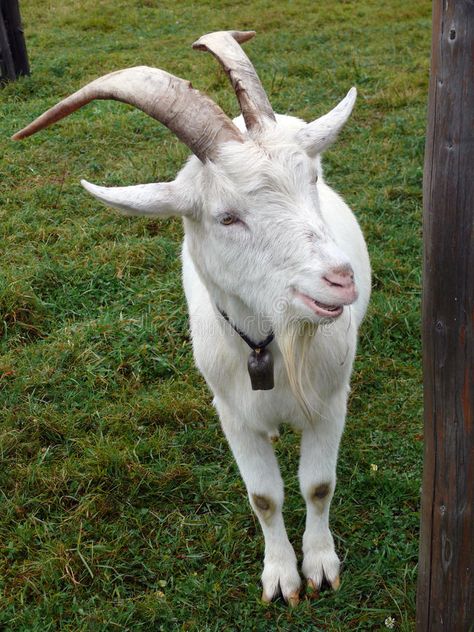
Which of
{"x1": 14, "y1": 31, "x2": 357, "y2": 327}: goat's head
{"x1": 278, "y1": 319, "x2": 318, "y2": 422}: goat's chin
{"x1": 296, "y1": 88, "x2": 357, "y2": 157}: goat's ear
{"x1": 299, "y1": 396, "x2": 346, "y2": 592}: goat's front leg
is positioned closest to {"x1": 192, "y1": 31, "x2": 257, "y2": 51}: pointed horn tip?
{"x1": 14, "y1": 31, "x2": 357, "y2": 327}: goat's head

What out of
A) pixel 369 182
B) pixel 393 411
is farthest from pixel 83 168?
pixel 393 411

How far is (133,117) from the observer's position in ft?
25.0

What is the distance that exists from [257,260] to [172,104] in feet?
1.91

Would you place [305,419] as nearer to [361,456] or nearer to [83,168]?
[361,456]

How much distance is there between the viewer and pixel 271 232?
2.42 meters

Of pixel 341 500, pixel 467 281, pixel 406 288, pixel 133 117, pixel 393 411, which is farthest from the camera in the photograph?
pixel 133 117

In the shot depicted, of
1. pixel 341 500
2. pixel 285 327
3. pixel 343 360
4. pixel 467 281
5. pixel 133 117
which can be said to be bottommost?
pixel 341 500

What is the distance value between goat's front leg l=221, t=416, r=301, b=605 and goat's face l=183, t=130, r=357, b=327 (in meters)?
0.81

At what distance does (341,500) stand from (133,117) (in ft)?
16.7

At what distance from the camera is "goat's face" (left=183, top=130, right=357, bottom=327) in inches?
91.2

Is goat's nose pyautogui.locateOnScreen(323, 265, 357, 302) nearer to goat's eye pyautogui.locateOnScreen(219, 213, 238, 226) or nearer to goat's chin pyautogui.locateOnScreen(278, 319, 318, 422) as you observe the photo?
goat's chin pyautogui.locateOnScreen(278, 319, 318, 422)

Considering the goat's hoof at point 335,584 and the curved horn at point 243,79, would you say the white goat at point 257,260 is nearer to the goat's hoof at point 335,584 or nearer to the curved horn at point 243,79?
the curved horn at point 243,79

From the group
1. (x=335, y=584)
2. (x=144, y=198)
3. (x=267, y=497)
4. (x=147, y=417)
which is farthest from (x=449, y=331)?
(x=147, y=417)

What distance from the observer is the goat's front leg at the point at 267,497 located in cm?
323
